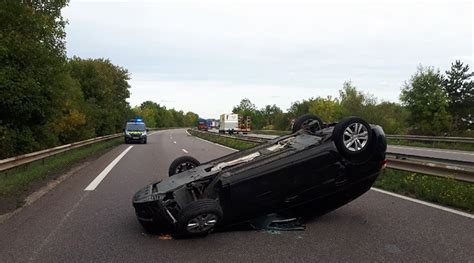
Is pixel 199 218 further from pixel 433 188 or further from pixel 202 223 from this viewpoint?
pixel 433 188

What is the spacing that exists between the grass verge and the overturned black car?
250 centimetres

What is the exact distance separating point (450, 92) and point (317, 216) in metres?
49.6

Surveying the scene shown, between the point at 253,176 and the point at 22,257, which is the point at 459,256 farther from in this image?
the point at 22,257

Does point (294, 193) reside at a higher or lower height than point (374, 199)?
higher

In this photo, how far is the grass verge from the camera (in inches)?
322

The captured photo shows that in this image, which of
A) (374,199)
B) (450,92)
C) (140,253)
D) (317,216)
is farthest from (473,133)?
(140,253)

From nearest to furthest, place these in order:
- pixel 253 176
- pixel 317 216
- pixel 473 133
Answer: pixel 253 176, pixel 317 216, pixel 473 133

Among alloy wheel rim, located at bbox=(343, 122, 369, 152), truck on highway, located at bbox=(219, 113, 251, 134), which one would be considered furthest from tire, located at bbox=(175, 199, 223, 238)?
truck on highway, located at bbox=(219, 113, 251, 134)

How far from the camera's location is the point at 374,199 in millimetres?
8797

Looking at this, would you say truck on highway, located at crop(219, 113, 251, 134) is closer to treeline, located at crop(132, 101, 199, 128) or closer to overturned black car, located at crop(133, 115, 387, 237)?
overturned black car, located at crop(133, 115, 387, 237)

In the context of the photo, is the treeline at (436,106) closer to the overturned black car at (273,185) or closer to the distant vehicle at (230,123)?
the distant vehicle at (230,123)

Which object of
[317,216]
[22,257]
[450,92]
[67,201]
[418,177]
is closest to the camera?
[22,257]

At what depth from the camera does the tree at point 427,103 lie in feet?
143

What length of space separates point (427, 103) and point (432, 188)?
38.1 m
